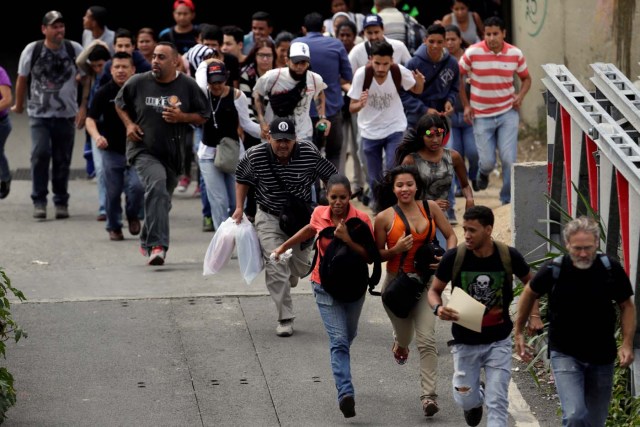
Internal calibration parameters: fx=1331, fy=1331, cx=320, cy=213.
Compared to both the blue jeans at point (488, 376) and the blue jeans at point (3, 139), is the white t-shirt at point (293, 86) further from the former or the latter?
the blue jeans at point (488, 376)

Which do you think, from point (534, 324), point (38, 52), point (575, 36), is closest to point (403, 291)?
point (534, 324)

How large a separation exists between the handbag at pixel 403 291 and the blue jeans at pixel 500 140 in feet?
16.8

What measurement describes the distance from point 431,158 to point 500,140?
3.94m

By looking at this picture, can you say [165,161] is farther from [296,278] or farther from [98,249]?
[296,278]

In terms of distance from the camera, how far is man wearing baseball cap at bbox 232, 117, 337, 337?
30.4 ft

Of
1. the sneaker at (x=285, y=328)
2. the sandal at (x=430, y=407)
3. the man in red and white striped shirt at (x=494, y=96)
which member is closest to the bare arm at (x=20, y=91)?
the man in red and white striped shirt at (x=494, y=96)

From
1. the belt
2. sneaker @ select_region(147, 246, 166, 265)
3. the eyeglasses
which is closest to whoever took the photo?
the eyeglasses

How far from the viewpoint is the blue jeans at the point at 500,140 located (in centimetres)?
1288

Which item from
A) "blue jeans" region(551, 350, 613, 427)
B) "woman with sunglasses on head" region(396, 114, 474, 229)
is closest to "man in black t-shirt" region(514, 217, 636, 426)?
"blue jeans" region(551, 350, 613, 427)

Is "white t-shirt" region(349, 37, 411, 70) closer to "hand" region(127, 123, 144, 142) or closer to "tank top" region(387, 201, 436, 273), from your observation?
"hand" region(127, 123, 144, 142)

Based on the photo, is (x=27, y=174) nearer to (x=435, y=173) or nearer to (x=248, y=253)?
(x=248, y=253)

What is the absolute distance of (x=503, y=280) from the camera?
6992 millimetres

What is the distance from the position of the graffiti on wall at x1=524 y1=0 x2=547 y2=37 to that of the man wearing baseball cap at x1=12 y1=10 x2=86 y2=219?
17.1ft

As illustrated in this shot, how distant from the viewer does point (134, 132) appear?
11102mm
